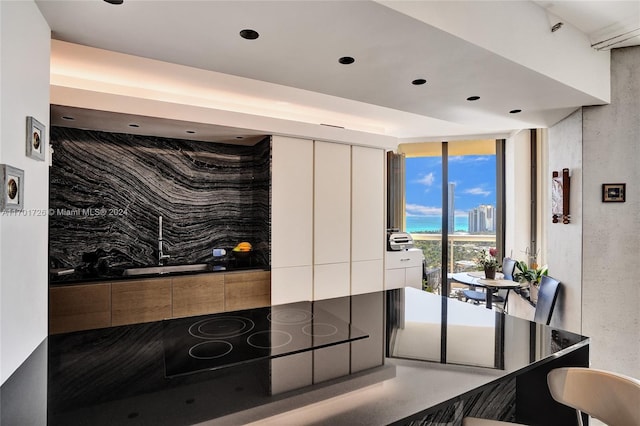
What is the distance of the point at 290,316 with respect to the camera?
1.81m

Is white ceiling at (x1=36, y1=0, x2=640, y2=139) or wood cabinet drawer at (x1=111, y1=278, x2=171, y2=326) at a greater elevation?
white ceiling at (x1=36, y1=0, x2=640, y2=139)

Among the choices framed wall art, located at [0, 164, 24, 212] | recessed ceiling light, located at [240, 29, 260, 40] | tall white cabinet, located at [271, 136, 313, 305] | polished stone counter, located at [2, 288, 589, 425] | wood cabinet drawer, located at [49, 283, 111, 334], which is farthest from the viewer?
tall white cabinet, located at [271, 136, 313, 305]

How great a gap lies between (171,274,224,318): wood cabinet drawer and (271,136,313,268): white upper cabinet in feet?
1.99

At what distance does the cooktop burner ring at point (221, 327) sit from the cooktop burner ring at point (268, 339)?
0.26 feet

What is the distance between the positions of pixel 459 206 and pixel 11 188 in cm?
522

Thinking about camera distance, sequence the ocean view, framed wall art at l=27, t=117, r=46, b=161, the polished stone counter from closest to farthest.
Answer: the polished stone counter
framed wall art at l=27, t=117, r=46, b=161
the ocean view

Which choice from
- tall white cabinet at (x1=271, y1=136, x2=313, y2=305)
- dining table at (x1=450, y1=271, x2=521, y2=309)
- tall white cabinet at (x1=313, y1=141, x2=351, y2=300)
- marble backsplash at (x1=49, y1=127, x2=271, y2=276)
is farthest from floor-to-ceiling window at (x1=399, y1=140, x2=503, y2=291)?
marble backsplash at (x1=49, y1=127, x2=271, y2=276)

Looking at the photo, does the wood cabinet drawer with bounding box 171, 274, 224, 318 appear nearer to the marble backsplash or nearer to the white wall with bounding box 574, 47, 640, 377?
the marble backsplash

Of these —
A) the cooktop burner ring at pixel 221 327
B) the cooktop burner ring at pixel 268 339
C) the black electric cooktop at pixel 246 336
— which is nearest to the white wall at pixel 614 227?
the black electric cooktop at pixel 246 336

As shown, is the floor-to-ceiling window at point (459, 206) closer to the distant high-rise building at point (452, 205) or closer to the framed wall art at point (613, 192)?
the distant high-rise building at point (452, 205)

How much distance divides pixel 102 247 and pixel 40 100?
231 centimetres

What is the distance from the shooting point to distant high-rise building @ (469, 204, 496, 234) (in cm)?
513

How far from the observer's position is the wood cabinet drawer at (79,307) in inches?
100

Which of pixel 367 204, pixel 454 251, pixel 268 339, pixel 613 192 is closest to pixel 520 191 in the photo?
pixel 454 251
